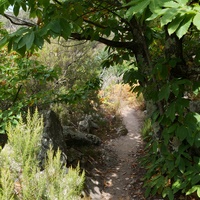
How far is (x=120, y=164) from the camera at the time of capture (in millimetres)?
5934

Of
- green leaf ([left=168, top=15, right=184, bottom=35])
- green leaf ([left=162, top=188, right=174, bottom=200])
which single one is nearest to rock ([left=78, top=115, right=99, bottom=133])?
green leaf ([left=162, top=188, right=174, bottom=200])

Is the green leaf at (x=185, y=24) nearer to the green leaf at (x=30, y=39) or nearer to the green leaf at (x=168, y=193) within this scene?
the green leaf at (x=30, y=39)

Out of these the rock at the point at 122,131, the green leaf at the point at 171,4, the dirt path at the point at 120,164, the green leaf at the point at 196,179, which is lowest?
the dirt path at the point at 120,164

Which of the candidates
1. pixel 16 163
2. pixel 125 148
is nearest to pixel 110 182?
pixel 125 148

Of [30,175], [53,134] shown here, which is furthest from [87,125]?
[30,175]

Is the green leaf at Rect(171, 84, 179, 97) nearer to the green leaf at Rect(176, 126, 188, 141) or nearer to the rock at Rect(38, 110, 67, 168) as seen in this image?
the green leaf at Rect(176, 126, 188, 141)

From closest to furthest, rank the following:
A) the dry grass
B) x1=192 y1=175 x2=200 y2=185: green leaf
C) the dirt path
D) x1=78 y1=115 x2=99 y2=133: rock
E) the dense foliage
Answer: the dense foliage, x1=192 y1=175 x2=200 y2=185: green leaf, the dirt path, x1=78 y1=115 x2=99 y2=133: rock, the dry grass

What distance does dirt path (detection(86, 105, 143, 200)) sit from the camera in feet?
14.7

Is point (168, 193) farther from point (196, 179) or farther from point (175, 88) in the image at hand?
point (175, 88)

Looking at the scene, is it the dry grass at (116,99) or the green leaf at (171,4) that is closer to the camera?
the green leaf at (171,4)

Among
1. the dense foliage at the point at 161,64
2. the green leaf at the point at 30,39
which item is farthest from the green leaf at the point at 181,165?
the green leaf at the point at 30,39

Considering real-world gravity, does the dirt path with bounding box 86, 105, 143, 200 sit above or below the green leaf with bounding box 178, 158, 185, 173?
below

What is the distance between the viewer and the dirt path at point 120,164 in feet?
14.7

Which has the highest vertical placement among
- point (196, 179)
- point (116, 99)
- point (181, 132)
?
point (181, 132)
